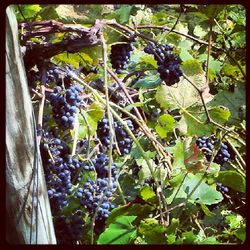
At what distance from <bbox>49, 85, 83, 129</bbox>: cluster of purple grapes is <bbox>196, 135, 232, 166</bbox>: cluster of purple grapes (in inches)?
13.9

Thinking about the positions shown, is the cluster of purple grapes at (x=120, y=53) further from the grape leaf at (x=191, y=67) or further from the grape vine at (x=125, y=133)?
the grape leaf at (x=191, y=67)

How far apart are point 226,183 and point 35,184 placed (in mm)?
463

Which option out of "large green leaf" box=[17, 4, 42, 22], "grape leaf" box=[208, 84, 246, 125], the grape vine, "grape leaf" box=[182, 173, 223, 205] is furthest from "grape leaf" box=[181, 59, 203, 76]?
"large green leaf" box=[17, 4, 42, 22]

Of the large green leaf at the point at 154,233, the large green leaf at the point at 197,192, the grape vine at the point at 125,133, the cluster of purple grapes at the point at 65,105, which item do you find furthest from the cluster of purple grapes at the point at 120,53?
the large green leaf at the point at 154,233

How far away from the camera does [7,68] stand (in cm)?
83

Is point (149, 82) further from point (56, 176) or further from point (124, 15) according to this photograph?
point (56, 176)

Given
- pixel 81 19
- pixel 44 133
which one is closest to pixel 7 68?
pixel 44 133

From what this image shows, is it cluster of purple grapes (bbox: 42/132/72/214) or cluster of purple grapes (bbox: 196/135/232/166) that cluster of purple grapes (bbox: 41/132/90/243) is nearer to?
cluster of purple grapes (bbox: 42/132/72/214)

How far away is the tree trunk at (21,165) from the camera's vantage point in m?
0.84

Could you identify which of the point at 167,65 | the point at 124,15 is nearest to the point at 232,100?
Result: the point at 167,65

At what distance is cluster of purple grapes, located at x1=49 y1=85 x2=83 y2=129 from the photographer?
42.8 inches

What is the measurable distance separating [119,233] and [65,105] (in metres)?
0.27

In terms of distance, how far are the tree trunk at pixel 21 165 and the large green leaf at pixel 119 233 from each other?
105mm
